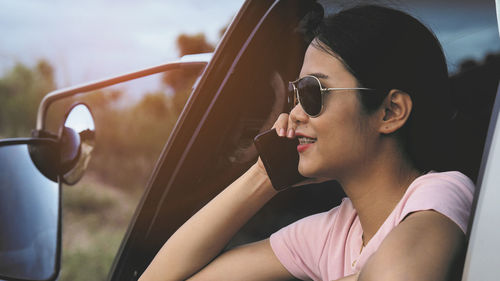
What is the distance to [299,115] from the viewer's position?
4.52ft

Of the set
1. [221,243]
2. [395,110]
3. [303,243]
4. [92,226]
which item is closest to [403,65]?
[395,110]

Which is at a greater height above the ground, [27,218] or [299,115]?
[299,115]

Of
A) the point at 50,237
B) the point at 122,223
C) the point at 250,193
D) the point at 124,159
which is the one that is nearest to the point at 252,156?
the point at 250,193

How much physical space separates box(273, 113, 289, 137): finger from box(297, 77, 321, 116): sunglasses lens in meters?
0.19

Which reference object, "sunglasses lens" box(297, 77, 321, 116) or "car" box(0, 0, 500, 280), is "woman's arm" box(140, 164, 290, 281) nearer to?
"car" box(0, 0, 500, 280)

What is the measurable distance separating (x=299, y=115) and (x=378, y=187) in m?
0.25

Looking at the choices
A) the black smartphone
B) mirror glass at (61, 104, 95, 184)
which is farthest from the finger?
mirror glass at (61, 104, 95, 184)

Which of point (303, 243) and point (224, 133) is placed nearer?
point (303, 243)

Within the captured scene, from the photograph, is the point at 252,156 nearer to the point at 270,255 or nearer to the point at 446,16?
the point at 270,255

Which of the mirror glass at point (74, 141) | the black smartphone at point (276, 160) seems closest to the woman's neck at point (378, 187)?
the black smartphone at point (276, 160)

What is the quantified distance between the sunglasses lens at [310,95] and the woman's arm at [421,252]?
380 mm

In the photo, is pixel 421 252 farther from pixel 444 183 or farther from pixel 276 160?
pixel 276 160

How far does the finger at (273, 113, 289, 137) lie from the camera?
5.00ft

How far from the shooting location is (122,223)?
523 cm
